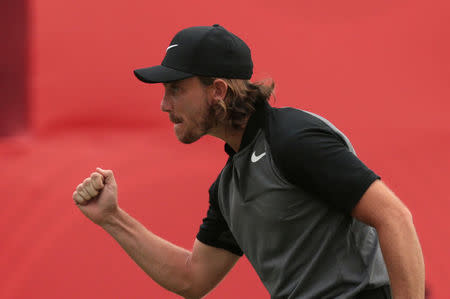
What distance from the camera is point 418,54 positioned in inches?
129

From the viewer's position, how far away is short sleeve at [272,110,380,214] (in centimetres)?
139

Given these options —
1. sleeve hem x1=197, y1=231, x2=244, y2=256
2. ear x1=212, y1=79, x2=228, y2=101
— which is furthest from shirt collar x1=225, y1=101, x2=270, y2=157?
sleeve hem x1=197, y1=231, x2=244, y2=256

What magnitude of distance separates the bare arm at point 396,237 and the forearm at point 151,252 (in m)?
0.75

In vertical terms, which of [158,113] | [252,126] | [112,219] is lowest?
[158,113]

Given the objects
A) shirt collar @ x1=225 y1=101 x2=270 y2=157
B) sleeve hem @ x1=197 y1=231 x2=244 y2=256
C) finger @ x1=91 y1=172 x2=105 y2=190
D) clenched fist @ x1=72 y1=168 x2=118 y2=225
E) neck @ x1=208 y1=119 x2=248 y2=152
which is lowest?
sleeve hem @ x1=197 y1=231 x2=244 y2=256

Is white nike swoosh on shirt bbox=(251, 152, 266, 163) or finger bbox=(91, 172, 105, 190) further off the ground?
white nike swoosh on shirt bbox=(251, 152, 266, 163)

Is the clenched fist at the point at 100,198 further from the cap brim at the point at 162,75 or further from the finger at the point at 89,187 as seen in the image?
the cap brim at the point at 162,75

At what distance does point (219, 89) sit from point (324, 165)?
45 cm

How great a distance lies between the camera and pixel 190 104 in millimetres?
1722

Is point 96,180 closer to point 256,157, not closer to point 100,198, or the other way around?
point 100,198

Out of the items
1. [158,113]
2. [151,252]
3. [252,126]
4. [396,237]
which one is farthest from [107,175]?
[158,113]

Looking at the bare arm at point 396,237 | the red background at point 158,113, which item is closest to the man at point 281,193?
the bare arm at point 396,237

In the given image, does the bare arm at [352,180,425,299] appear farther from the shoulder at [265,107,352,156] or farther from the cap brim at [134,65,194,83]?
the cap brim at [134,65,194,83]

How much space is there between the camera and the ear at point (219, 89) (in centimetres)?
172
